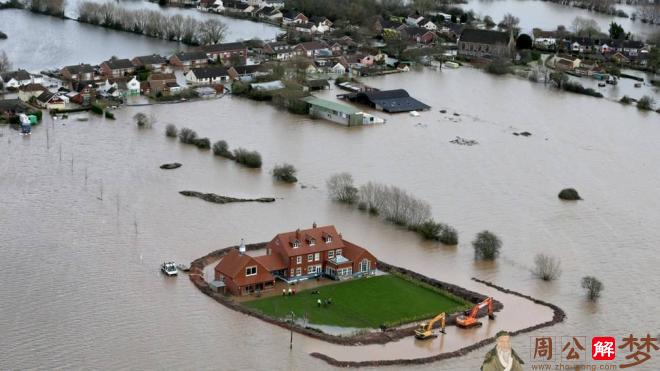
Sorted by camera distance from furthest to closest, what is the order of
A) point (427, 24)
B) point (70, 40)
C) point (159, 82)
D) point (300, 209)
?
point (427, 24) < point (70, 40) < point (159, 82) < point (300, 209)

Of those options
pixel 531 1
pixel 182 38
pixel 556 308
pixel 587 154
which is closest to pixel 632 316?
pixel 556 308

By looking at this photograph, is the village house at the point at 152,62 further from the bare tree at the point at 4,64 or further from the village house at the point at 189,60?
the bare tree at the point at 4,64

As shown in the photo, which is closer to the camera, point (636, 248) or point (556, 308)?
point (556, 308)

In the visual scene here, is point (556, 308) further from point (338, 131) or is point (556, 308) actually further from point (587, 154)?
point (338, 131)

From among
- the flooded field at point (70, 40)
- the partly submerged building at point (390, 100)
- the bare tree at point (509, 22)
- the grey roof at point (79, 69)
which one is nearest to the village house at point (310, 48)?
the flooded field at point (70, 40)

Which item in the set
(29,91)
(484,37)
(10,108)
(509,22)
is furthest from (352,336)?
→ (509,22)

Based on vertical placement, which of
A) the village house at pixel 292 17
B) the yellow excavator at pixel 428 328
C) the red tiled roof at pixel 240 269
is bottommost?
the yellow excavator at pixel 428 328

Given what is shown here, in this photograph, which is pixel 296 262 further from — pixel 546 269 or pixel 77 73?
pixel 77 73
